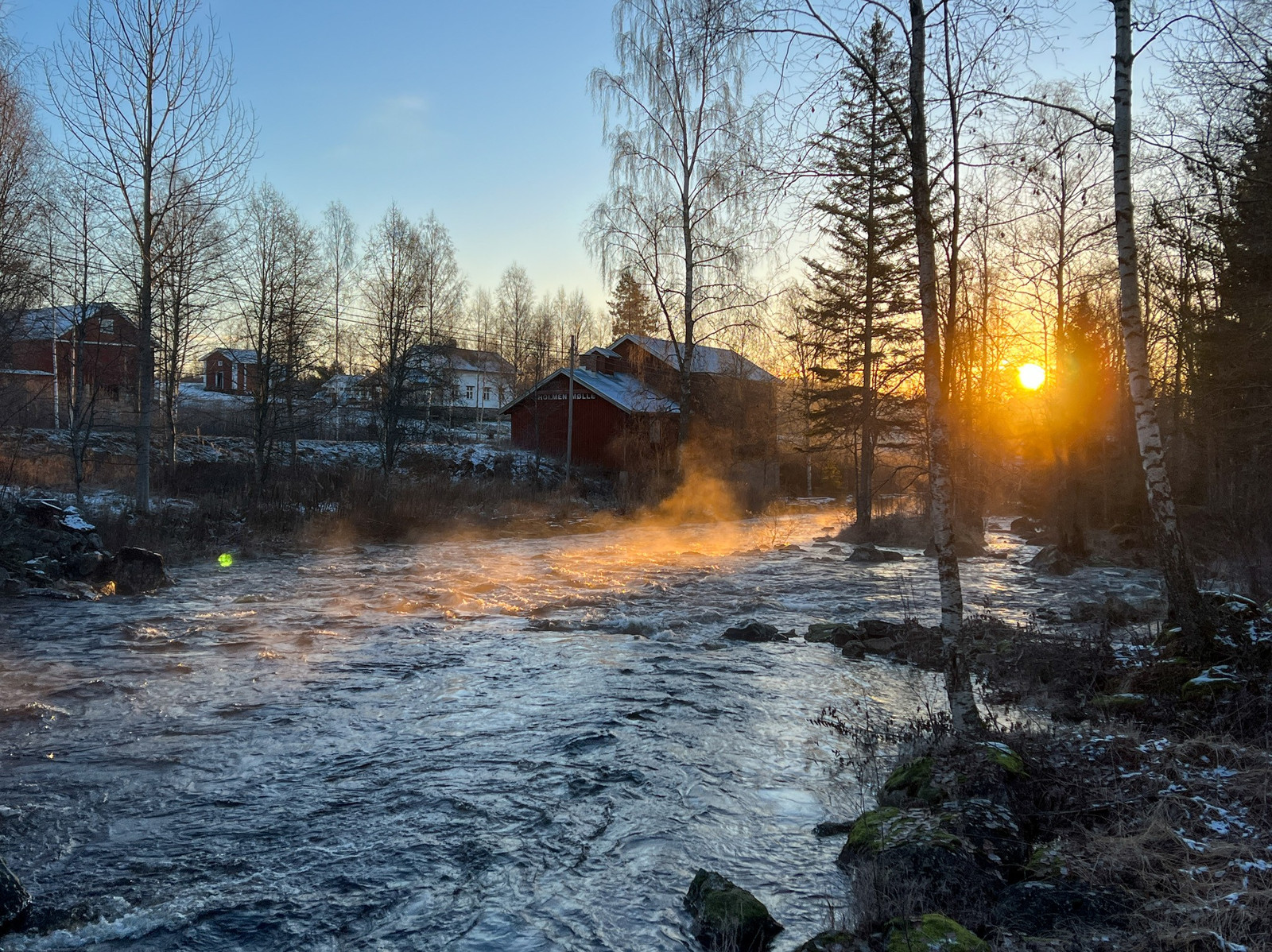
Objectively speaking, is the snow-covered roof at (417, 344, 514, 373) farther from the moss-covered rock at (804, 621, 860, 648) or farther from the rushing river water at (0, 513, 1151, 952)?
the moss-covered rock at (804, 621, 860, 648)

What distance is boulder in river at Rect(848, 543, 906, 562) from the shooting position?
2059cm

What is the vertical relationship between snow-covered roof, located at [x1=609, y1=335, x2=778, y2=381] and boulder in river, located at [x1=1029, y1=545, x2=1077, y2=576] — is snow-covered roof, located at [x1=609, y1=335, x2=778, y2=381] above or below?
above

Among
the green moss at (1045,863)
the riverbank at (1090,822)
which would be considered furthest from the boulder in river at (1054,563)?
the green moss at (1045,863)

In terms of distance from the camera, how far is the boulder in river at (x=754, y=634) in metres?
11.7

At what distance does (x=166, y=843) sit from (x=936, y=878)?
4.82 metres

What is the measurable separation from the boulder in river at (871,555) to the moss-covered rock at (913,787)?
14.8m

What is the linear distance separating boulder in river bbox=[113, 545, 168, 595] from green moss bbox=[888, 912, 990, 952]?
14203 millimetres

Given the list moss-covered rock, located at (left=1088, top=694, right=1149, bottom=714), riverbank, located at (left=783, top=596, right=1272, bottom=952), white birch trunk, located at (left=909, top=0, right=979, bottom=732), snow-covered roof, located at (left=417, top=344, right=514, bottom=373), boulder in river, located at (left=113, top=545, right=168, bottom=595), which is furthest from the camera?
snow-covered roof, located at (left=417, top=344, right=514, bottom=373)

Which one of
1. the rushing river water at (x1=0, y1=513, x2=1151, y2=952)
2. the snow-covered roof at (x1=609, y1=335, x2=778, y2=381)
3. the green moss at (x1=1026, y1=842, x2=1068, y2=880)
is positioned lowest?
the rushing river water at (x1=0, y1=513, x2=1151, y2=952)

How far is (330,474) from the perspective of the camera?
2559 centimetres

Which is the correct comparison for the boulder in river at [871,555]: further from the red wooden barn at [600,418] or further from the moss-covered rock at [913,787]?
the moss-covered rock at [913,787]

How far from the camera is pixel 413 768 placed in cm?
663

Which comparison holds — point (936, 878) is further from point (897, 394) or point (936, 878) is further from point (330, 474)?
point (330, 474)

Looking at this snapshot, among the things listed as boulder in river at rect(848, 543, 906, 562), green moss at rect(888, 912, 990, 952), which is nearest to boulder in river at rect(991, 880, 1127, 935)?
green moss at rect(888, 912, 990, 952)
